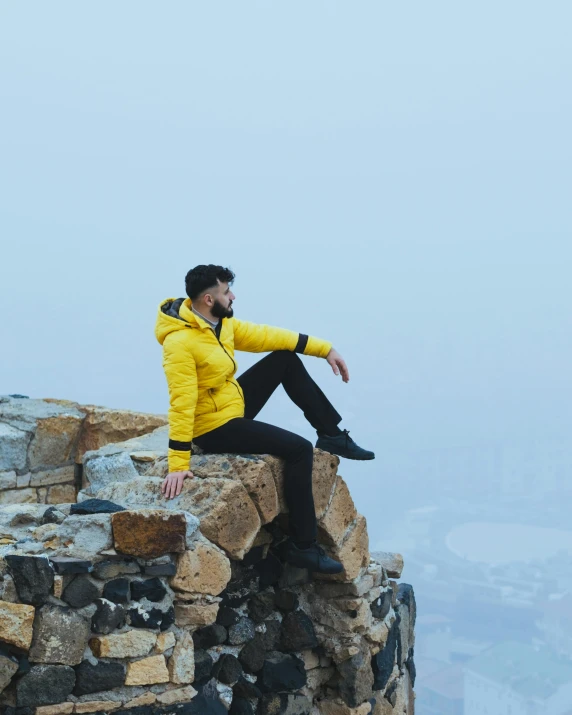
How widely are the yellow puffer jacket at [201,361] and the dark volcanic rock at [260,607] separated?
53.8 inches

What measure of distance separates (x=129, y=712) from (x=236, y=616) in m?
1.29

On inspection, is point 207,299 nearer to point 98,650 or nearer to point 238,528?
point 238,528

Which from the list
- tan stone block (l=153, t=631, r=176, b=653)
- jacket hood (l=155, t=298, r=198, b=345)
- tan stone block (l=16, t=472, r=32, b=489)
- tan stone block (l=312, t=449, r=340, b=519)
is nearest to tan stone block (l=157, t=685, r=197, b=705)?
tan stone block (l=153, t=631, r=176, b=653)

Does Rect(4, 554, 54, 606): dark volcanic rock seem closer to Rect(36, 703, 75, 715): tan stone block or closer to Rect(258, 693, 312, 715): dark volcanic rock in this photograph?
Rect(36, 703, 75, 715): tan stone block

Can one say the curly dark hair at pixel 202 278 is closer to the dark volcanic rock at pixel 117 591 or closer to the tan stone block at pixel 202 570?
the tan stone block at pixel 202 570

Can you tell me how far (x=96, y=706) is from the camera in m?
4.58

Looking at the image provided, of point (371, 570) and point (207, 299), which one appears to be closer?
point (207, 299)

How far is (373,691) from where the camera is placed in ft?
21.2

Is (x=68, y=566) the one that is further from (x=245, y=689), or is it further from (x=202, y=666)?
(x=245, y=689)

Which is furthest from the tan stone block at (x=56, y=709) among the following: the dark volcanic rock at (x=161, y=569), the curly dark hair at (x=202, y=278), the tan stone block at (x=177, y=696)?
the curly dark hair at (x=202, y=278)

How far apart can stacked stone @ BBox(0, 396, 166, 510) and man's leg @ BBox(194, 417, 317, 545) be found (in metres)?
3.18

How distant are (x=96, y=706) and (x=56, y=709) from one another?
0.64 ft

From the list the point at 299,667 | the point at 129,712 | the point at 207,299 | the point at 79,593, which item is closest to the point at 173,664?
the point at 129,712

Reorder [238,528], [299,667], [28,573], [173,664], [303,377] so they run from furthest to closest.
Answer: [299,667] < [303,377] < [238,528] < [173,664] < [28,573]
